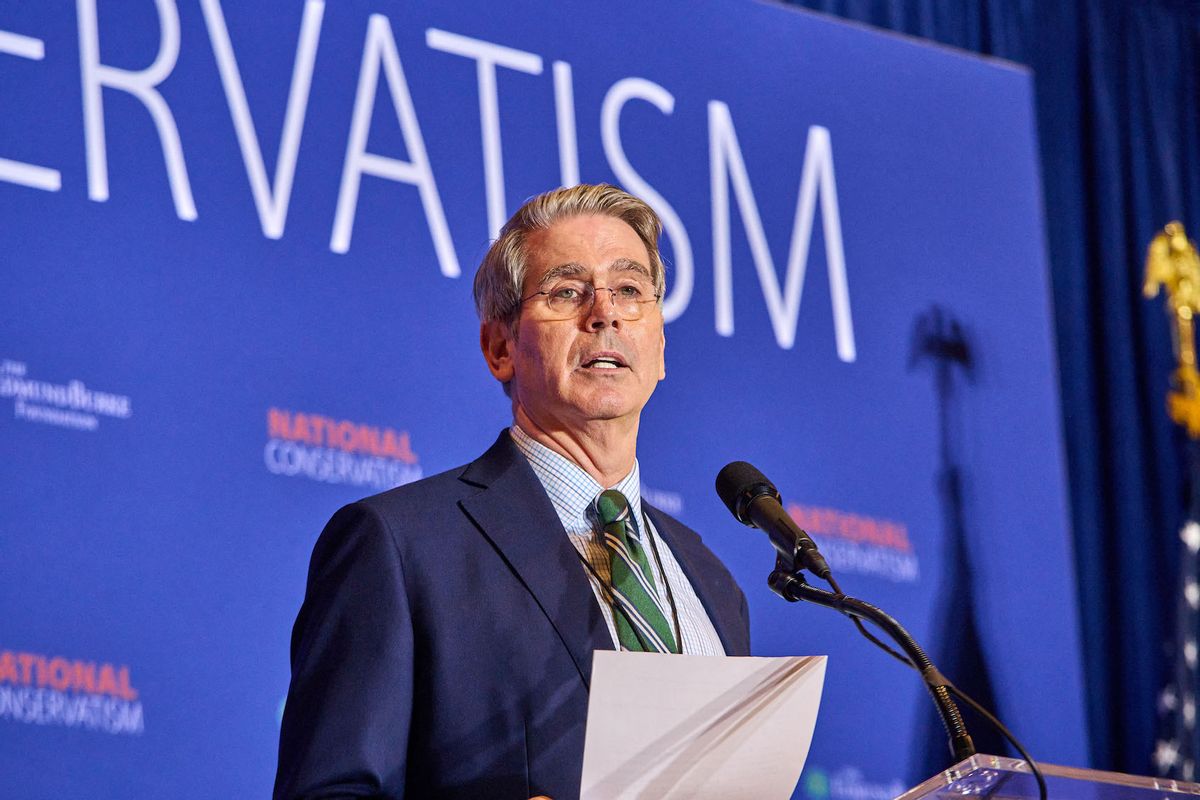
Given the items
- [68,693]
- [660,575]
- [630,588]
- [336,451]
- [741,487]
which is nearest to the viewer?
[741,487]

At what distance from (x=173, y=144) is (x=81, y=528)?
2.60 ft

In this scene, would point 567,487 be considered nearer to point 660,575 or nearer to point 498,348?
point 660,575

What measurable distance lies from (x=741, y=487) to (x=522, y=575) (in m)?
0.28

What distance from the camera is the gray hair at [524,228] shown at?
2127 mm

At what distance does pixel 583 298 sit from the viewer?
6.88 feet

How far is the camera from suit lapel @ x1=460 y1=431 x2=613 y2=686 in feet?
5.85

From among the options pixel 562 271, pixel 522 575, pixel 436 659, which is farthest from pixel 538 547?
pixel 562 271

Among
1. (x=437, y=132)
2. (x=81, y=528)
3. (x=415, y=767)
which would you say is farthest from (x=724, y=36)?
(x=415, y=767)

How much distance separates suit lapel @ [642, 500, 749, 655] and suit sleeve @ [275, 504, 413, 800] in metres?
0.52

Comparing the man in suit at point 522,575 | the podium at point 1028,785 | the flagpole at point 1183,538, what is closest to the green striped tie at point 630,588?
the man in suit at point 522,575

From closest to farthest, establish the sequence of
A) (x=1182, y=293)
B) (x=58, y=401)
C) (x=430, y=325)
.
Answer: (x=58, y=401), (x=430, y=325), (x=1182, y=293)

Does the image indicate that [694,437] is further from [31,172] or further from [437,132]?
[31,172]

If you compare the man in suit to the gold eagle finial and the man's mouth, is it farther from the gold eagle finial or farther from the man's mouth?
the gold eagle finial

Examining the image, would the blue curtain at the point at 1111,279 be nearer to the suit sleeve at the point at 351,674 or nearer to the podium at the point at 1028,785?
the suit sleeve at the point at 351,674
